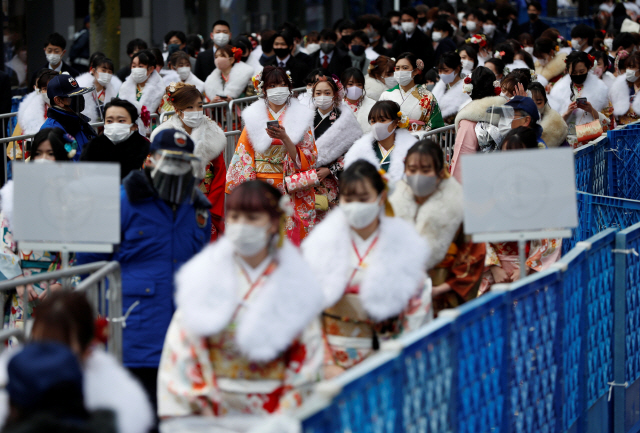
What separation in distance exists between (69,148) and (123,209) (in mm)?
1729

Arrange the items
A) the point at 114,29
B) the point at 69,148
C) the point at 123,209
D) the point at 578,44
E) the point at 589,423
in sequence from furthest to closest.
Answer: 1. the point at 578,44
2. the point at 114,29
3. the point at 69,148
4. the point at 589,423
5. the point at 123,209

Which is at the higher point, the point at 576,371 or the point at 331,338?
the point at 331,338

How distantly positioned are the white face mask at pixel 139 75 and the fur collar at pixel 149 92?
0.28ft

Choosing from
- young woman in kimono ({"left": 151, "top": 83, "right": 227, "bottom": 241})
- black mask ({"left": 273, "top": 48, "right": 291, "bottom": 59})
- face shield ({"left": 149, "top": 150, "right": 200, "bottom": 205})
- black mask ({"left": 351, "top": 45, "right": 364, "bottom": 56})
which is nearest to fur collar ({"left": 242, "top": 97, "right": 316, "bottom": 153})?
young woman in kimono ({"left": 151, "top": 83, "right": 227, "bottom": 241})

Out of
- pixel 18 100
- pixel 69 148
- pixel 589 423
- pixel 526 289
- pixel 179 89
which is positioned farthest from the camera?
pixel 18 100

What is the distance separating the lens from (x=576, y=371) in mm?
5047

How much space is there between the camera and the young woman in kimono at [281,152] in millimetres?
7684

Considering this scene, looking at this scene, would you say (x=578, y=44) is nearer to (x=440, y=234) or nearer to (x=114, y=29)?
(x=114, y=29)

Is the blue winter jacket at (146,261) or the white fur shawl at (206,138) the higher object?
the white fur shawl at (206,138)

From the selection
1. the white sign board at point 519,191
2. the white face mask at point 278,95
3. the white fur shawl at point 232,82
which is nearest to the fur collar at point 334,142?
the white face mask at point 278,95

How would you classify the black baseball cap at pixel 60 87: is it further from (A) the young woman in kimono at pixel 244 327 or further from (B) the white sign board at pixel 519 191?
(A) the young woman in kimono at pixel 244 327

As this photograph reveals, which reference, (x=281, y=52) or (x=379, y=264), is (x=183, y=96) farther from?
(x=281, y=52)

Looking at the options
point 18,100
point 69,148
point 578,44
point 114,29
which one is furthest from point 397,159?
point 578,44

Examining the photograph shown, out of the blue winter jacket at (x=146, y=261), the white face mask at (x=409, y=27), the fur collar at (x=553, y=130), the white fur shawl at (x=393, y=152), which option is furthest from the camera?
the white face mask at (x=409, y=27)
